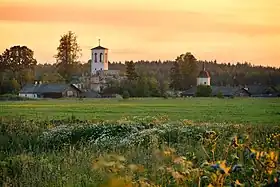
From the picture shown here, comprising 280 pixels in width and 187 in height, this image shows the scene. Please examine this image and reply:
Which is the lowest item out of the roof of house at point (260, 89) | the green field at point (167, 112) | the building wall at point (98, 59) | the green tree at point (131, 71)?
the green field at point (167, 112)

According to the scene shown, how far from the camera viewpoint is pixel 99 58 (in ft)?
491

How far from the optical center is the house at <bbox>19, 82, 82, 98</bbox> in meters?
97.1

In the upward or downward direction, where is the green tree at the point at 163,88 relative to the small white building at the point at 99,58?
downward

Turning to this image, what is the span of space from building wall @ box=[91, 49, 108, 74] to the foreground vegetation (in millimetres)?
121964

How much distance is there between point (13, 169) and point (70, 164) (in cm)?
184

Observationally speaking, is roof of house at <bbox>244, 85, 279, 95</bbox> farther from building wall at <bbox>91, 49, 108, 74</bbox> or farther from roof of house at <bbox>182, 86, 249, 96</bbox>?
building wall at <bbox>91, 49, 108, 74</bbox>

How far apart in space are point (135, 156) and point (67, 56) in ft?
314

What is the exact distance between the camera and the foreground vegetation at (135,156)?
17.7ft

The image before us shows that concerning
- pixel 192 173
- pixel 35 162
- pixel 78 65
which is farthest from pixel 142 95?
pixel 192 173

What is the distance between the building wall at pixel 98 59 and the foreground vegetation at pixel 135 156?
12196 cm

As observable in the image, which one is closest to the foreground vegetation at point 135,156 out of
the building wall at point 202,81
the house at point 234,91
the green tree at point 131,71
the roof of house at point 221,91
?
the green tree at point 131,71

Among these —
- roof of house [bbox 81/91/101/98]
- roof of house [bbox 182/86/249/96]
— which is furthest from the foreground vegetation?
roof of house [bbox 182/86/249/96]

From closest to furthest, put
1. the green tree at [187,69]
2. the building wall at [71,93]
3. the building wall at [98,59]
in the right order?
the building wall at [71,93]
the green tree at [187,69]
the building wall at [98,59]

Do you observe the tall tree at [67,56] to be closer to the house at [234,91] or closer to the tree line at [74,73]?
the tree line at [74,73]
